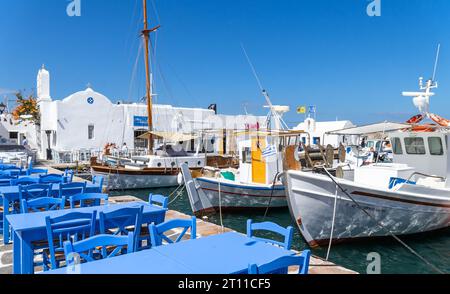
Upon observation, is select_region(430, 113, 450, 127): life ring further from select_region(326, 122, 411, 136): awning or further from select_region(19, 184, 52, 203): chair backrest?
select_region(19, 184, 52, 203): chair backrest

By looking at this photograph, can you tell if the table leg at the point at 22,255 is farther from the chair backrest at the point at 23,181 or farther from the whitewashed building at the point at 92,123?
the whitewashed building at the point at 92,123

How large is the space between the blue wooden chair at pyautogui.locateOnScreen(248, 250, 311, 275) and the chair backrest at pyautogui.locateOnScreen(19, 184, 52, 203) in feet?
17.0

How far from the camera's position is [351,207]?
8633 millimetres

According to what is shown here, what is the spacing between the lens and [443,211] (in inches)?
375

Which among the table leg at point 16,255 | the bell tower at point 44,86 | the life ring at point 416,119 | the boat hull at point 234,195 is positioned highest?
the bell tower at point 44,86

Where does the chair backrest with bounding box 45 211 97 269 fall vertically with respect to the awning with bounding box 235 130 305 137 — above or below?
below

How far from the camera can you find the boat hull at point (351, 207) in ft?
27.8

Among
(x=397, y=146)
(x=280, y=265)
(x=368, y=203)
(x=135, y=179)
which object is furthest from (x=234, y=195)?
(x=280, y=265)

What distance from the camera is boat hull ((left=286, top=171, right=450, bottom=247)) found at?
8461 millimetres

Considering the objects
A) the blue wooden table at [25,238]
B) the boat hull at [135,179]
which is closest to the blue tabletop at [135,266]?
the blue wooden table at [25,238]

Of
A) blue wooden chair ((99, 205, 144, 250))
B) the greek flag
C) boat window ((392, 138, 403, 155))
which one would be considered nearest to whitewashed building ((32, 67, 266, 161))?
the greek flag

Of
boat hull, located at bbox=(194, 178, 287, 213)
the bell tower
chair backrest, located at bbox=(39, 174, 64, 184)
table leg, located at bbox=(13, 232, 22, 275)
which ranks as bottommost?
boat hull, located at bbox=(194, 178, 287, 213)

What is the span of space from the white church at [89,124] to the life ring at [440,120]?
574 inches
